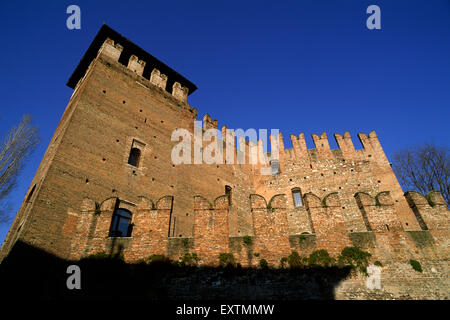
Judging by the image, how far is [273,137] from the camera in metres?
18.5

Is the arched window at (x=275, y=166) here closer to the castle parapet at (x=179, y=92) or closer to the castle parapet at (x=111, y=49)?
the castle parapet at (x=179, y=92)

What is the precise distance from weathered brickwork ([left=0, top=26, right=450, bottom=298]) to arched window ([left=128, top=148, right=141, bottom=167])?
0.55ft

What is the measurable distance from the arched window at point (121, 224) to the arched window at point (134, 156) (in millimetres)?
2466

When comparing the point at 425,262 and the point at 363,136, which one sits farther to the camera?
the point at 363,136

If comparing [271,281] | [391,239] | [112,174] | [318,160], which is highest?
[318,160]

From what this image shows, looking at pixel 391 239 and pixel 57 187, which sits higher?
pixel 57 187

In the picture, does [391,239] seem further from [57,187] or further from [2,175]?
[2,175]

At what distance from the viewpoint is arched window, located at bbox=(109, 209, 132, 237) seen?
9078mm

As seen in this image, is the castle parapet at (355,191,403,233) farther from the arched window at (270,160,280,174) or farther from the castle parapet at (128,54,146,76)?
the castle parapet at (128,54,146,76)

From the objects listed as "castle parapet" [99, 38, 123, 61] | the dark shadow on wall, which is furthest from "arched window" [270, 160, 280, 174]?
the dark shadow on wall

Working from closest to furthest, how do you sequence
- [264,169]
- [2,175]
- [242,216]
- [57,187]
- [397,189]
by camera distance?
[57,187]
[2,175]
[397,189]
[242,216]
[264,169]

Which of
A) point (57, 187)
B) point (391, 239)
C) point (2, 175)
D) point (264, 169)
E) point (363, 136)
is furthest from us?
point (264, 169)
